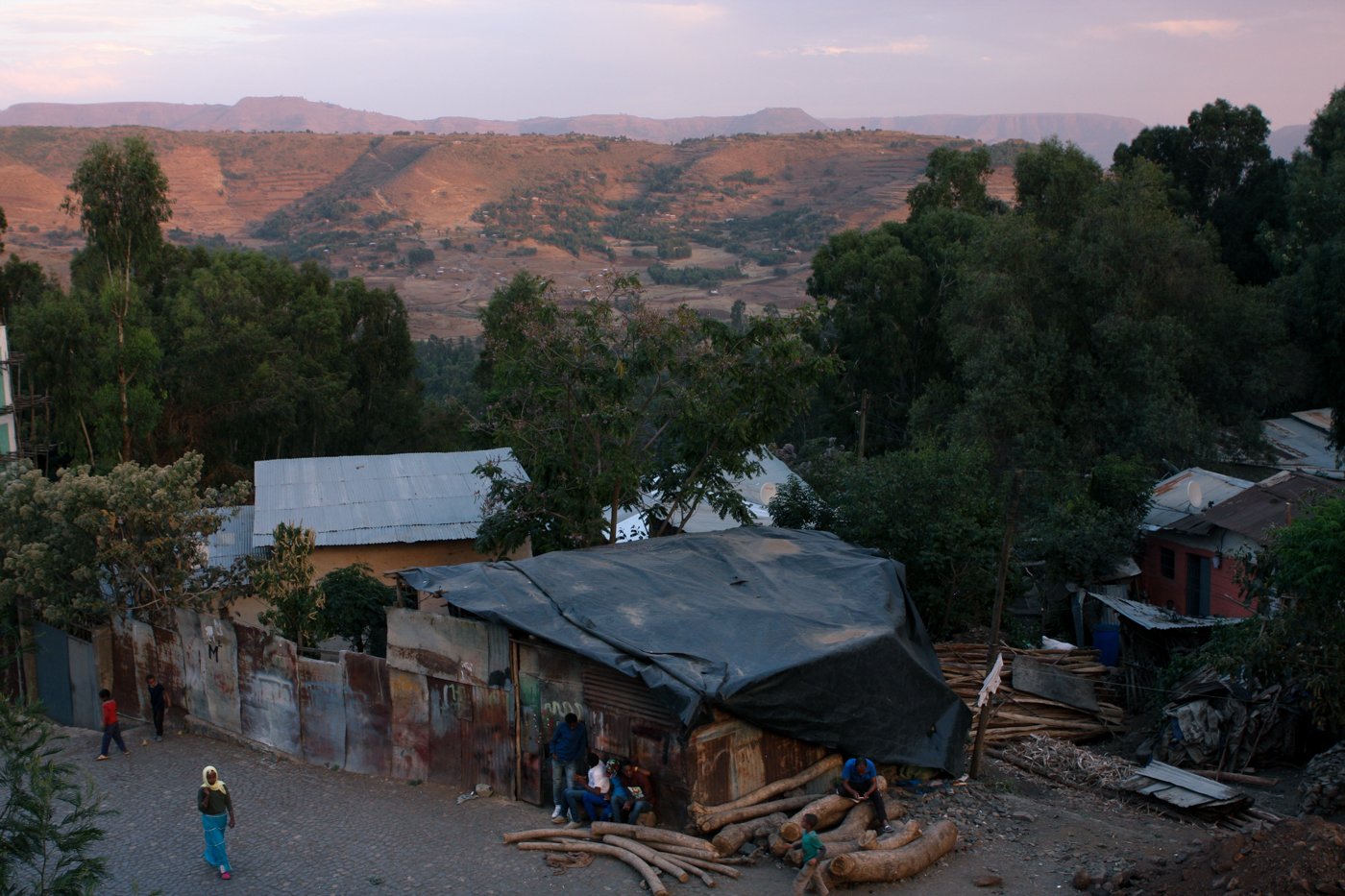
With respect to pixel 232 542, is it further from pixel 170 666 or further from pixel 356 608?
pixel 170 666

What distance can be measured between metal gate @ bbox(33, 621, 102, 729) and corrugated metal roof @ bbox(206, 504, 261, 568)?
2.67 meters

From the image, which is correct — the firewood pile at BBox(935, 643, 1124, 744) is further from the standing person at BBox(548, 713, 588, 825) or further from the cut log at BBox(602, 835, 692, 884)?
the cut log at BBox(602, 835, 692, 884)

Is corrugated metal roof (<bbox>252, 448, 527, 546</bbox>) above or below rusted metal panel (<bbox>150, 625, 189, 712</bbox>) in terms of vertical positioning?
above

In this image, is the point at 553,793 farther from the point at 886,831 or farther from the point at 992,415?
the point at 992,415

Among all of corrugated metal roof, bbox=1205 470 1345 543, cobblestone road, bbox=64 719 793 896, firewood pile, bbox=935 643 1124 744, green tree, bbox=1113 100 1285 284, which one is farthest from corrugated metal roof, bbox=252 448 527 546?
green tree, bbox=1113 100 1285 284

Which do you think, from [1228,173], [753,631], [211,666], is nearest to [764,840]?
[753,631]

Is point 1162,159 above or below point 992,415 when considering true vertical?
above

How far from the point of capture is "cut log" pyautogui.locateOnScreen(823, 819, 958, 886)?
29.4 feet

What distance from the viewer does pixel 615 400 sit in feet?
50.1

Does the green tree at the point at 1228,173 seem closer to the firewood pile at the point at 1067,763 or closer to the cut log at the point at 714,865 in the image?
the firewood pile at the point at 1067,763

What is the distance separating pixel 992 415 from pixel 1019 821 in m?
17.2

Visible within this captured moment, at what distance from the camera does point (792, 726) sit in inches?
415

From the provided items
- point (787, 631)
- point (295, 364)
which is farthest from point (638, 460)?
point (295, 364)

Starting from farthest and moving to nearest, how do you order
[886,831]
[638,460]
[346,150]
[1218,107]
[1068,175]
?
[346,150]
[1218,107]
[1068,175]
[638,460]
[886,831]
